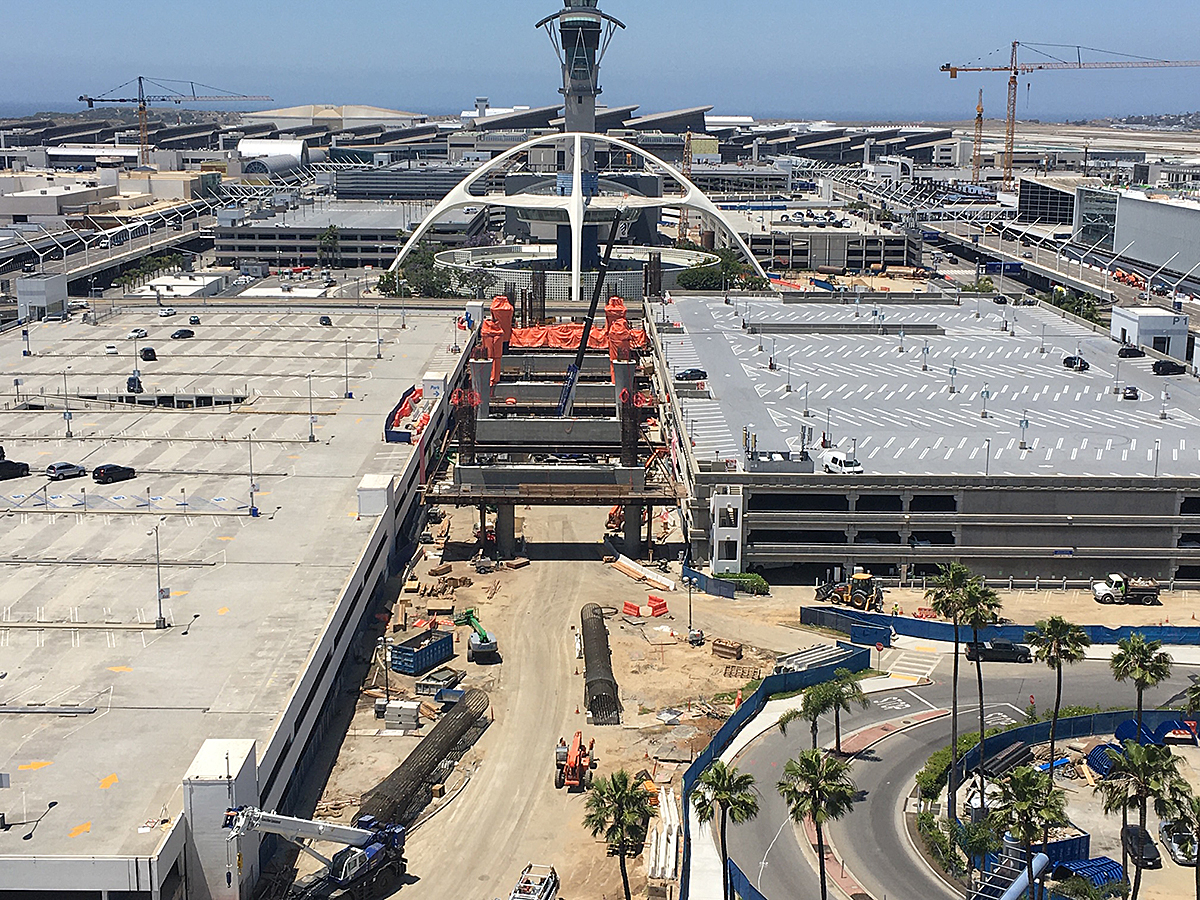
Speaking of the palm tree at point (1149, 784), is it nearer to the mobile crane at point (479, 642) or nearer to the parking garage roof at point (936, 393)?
the mobile crane at point (479, 642)

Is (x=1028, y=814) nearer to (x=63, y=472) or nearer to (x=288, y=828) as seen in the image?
(x=288, y=828)

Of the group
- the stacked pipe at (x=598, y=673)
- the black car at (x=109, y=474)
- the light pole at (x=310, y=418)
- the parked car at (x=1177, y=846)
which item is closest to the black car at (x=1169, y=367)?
the stacked pipe at (x=598, y=673)

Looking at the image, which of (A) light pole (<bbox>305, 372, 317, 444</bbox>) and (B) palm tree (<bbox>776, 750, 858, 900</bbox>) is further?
(A) light pole (<bbox>305, 372, 317, 444</bbox>)

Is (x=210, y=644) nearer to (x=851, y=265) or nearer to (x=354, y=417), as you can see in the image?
(x=354, y=417)

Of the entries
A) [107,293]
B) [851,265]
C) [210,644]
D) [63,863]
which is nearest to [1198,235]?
[851,265]

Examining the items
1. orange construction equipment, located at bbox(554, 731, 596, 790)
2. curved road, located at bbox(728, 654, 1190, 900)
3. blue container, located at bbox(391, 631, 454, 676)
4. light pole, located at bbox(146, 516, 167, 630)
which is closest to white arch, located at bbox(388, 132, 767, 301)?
light pole, located at bbox(146, 516, 167, 630)

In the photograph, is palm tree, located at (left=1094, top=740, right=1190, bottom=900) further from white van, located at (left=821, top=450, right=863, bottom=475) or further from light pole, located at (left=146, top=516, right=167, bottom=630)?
light pole, located at (left=146, top=516, right=167, bottom=630)
